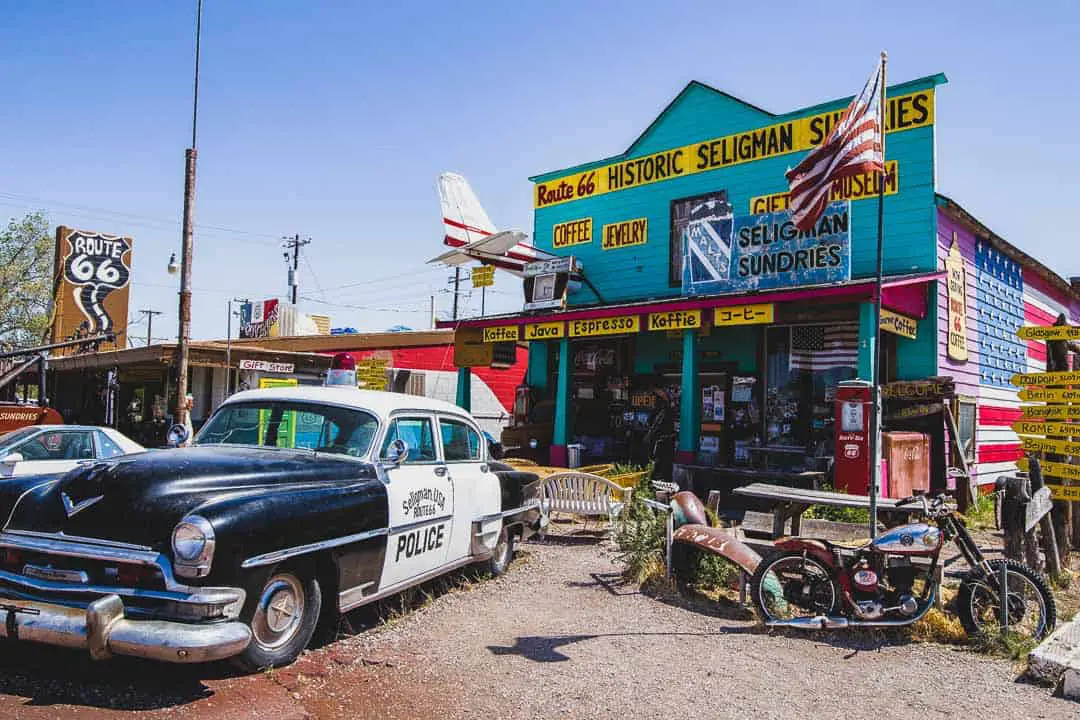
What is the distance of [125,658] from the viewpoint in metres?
4.82

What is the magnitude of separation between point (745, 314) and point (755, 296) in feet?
1.07

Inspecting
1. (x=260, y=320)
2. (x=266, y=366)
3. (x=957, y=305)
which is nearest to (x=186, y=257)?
(x=266, y=366)

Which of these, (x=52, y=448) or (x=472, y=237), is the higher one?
(x=472, y=237)

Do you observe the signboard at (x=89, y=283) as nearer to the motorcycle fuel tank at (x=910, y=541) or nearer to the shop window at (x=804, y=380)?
the shop window at (x=804, y=380)

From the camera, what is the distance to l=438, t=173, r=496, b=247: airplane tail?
1756 centimetres

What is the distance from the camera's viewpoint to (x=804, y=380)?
13.7m

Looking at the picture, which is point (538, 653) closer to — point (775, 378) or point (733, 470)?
point (733, 470)

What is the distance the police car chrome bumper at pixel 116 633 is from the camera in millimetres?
3979

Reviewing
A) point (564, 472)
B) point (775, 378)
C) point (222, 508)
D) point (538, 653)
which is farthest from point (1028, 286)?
point (222, 508)

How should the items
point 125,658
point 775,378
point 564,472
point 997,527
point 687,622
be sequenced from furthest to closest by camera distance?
point 775,378 → point 997,527 → point 564,472 → point 687,622 → point 125,658

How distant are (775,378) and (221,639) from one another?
11675 mm

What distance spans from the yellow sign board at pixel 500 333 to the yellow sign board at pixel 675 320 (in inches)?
136

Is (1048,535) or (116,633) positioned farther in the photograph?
(1048,535)

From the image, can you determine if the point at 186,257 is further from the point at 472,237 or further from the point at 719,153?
the point at 719,153
